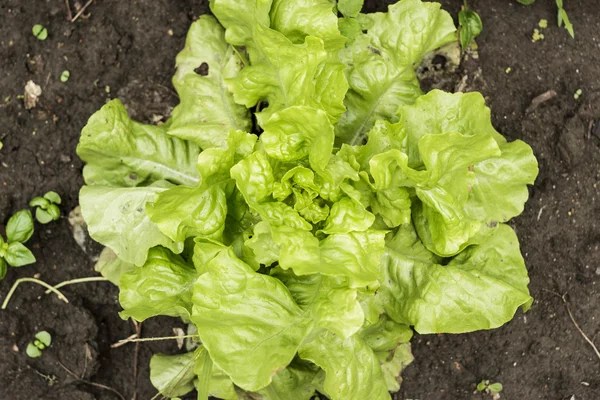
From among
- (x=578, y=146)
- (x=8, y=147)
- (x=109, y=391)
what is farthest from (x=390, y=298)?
(x=8, y=147)

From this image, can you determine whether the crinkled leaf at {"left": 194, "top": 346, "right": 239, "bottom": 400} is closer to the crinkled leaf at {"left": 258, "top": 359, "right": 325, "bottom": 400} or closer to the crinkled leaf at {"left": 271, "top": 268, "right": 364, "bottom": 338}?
the crinkled leaf at {"left": 258, "top": 359, "right": 325, "bottom": 400}

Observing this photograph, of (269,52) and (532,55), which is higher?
(269,52)

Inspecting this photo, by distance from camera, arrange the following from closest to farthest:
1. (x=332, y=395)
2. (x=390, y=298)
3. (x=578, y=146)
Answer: (x=332, y=395) → (x=390, y=298) → (x=578, y=146)

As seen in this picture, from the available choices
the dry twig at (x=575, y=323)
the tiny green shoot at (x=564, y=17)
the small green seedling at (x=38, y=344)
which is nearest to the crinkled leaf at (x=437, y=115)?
the tiny green shoot at (x=564, y=17)

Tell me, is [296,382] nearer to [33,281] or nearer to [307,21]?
[33,281]

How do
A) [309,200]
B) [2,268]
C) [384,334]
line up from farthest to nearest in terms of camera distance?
[2,268], [384,334], [309,200]

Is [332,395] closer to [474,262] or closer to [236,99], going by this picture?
[474,262]

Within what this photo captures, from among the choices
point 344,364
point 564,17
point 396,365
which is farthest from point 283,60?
point 396,365
